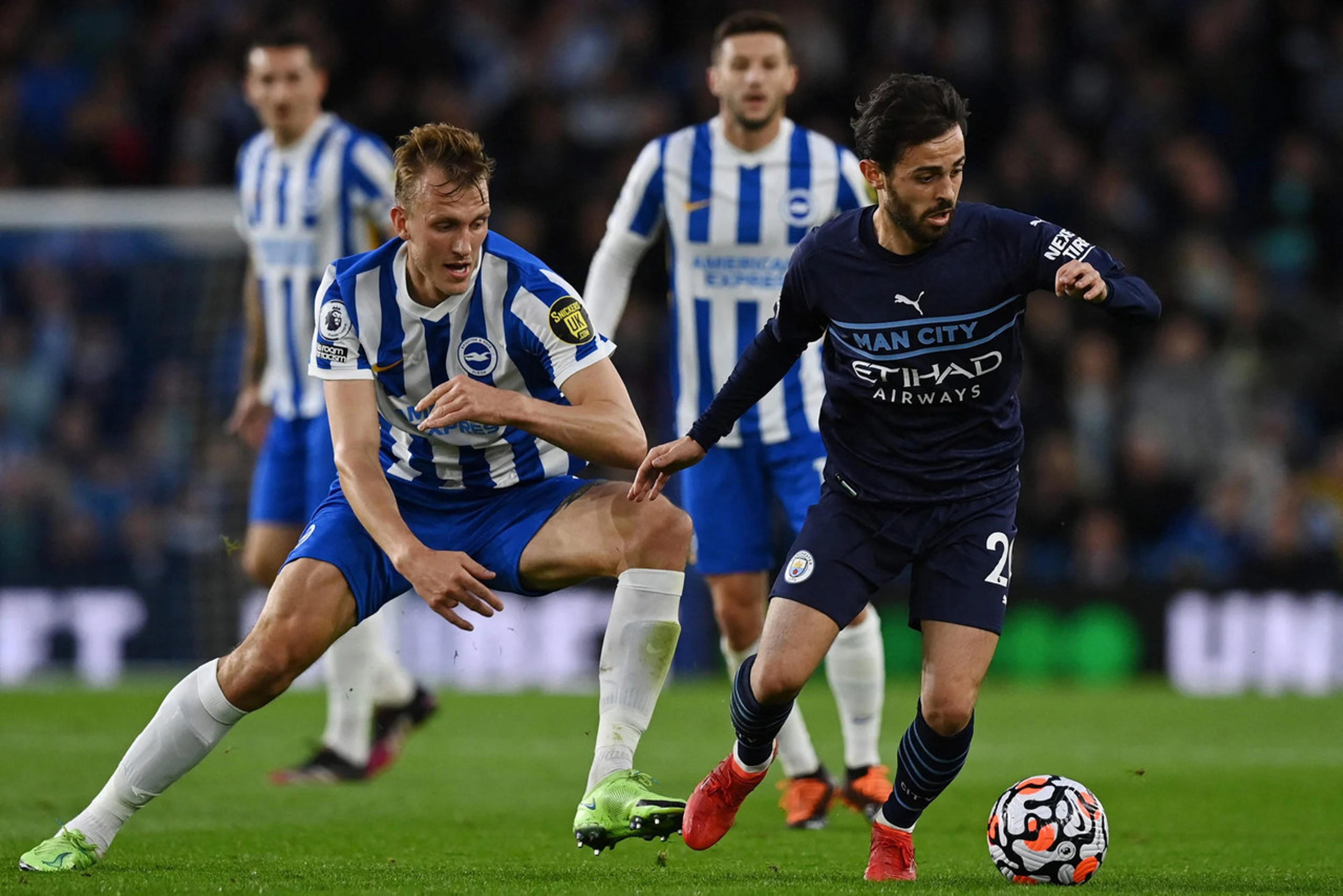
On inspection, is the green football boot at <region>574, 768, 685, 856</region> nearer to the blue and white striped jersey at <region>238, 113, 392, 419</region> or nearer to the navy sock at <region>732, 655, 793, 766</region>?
the navy sock at <region>732, 655, 793, 766</region>

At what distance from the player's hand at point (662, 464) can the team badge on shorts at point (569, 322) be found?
1.26 ft

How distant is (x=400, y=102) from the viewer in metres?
15.7

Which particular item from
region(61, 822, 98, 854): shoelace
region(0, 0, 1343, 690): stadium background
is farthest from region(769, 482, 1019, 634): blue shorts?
region(0, 0, 1343, 690): stadium background

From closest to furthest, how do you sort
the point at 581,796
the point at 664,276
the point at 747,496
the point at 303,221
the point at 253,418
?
the point at 747,496
the point at 581,796
the point at 303,221
the point at 253,418
the point at 664,276

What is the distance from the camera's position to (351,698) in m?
7.87

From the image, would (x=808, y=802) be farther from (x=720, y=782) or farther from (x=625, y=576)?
(x=625, y=576)

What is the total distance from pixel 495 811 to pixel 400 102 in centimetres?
983

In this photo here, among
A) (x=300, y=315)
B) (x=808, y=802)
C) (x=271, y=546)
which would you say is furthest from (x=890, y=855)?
(x=300, y=315)

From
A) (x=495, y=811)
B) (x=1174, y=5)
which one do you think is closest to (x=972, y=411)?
(x=495, y=811)

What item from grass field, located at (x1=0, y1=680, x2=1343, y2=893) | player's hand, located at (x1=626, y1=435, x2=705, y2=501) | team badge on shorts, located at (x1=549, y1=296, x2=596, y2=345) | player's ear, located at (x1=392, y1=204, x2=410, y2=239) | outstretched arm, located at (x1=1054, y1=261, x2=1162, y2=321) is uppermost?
player's ear, located at (x1=392, y1=204, x2=410, y2=239)

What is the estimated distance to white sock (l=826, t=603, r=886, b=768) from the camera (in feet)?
22.0

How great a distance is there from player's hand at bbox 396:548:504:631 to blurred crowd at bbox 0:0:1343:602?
25.8 feet

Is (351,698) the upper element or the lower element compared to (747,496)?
lower

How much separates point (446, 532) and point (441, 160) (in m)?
1.04
